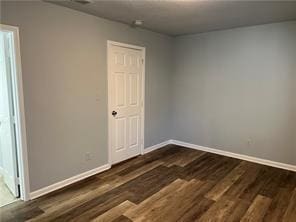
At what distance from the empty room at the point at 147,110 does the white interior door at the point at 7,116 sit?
0.07 feet

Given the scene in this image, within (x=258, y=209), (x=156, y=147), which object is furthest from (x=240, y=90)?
(x=258, y=209)

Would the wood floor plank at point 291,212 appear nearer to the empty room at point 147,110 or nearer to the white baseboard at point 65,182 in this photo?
the empty room at point 147,110

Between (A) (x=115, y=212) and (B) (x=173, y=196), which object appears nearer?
(A) (x=115, y=212)

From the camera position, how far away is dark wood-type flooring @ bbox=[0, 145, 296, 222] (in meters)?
2.44

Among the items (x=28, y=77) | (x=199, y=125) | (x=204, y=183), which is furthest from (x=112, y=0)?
(x=199, y=125)

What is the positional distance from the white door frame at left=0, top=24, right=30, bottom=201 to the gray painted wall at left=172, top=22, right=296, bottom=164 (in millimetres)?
3311

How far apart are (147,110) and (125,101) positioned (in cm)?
67

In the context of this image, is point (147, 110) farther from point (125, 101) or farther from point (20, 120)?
point (20, 120)

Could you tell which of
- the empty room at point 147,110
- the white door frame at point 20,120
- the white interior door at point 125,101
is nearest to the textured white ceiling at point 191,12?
the empty room at point 147,110

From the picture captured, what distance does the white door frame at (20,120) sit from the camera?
97.0 inches

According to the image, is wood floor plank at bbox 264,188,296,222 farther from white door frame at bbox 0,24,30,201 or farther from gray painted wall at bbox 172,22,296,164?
white door frame at bbox 0,24,30,201

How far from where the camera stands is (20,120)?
8.45 feet

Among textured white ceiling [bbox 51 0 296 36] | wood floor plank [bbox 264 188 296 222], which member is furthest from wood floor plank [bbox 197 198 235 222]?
textured white ceiling [bbox 51 0 296 36]

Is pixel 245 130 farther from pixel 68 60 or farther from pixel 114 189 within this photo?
pixel 68 60
